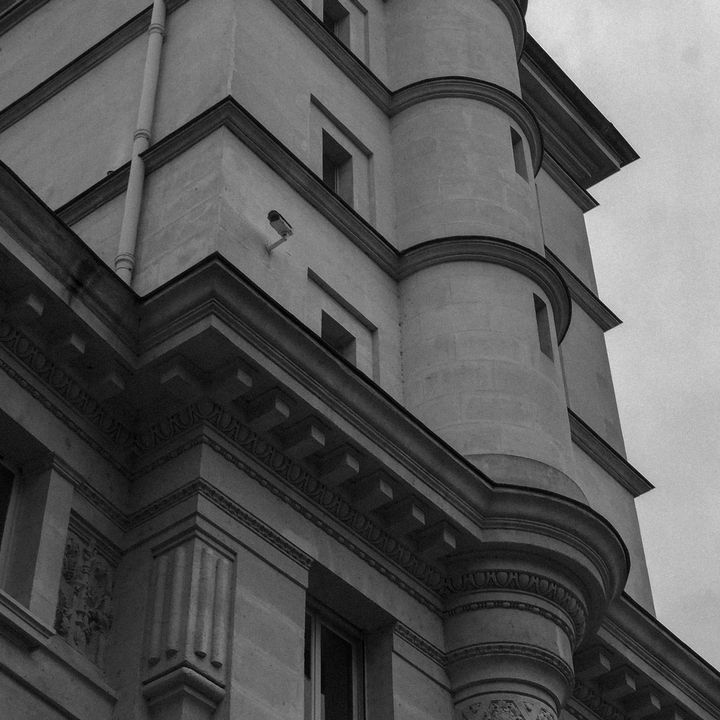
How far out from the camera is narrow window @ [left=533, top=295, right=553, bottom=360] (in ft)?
74.4

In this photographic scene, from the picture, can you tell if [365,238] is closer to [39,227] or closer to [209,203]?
[209,203]

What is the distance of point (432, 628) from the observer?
18.8 metres

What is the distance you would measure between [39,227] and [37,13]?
12.2 meters

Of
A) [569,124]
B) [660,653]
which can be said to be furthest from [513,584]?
[569,124]

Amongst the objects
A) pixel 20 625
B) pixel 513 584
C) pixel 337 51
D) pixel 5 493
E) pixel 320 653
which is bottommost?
pixel 20 625

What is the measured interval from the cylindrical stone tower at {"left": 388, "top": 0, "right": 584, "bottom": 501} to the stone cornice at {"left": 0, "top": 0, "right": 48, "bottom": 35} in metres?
6.32

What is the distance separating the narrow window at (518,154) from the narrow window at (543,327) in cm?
303

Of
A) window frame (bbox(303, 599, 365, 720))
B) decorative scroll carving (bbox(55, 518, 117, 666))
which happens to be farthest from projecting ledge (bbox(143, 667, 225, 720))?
window frame (bbox(303, 599, 365, 720))

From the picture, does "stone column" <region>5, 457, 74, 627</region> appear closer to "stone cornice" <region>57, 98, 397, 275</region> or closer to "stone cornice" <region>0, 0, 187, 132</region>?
"stone cornice" <region>57, 98, 397, 275</region>

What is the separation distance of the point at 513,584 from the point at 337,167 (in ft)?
25.4

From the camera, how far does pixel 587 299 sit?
29.5m

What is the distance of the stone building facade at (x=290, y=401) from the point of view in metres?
16.2

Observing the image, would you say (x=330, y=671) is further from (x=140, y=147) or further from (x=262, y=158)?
(x=140, y=147)

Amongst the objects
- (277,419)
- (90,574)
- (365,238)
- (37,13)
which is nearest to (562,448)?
(365,238)
